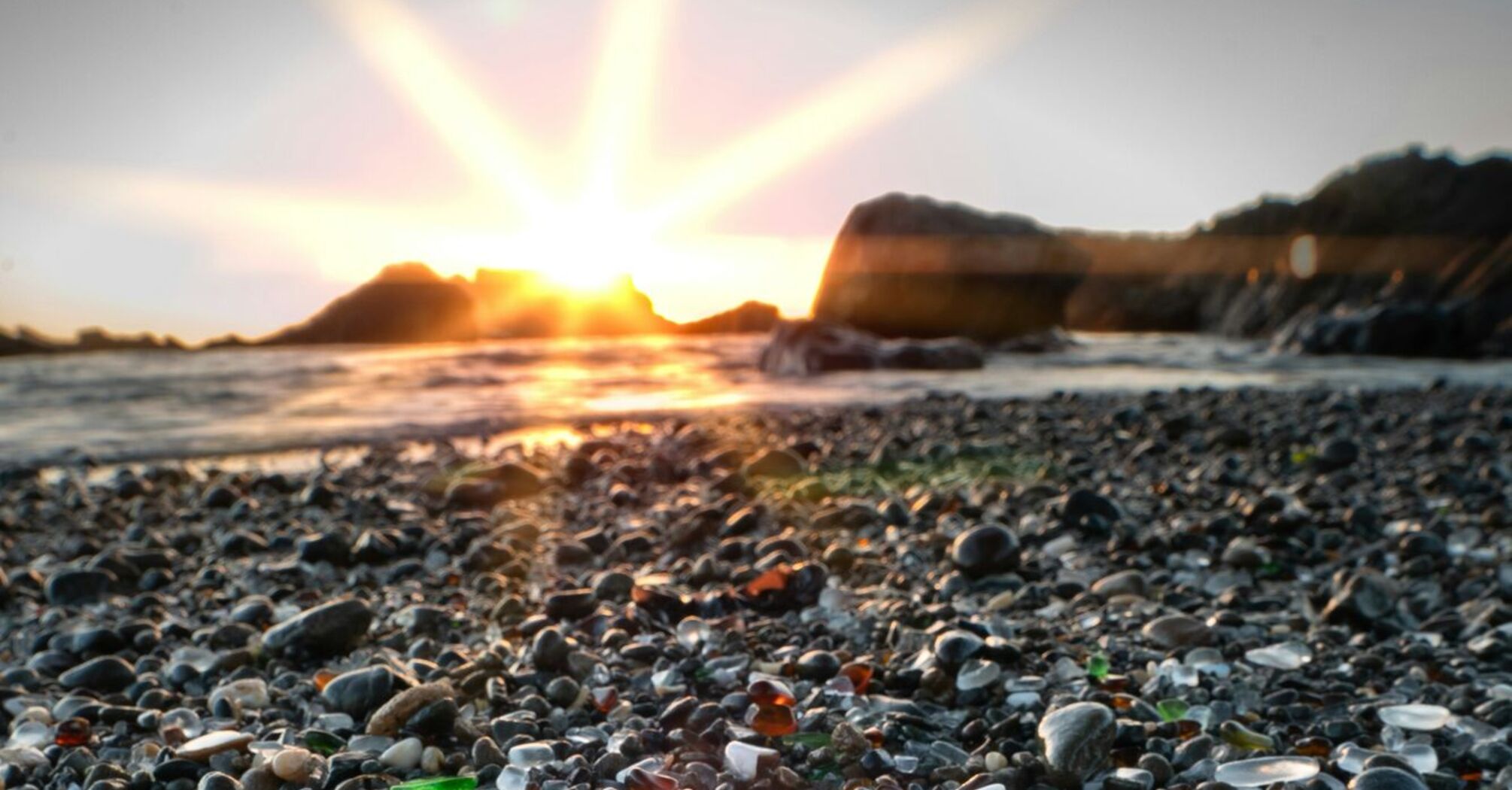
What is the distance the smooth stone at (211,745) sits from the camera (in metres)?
1.89

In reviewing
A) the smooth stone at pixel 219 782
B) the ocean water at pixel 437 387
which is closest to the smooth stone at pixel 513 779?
the smooth stone at pixel 219 782

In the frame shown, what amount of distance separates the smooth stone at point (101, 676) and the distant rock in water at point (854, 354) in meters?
13.3

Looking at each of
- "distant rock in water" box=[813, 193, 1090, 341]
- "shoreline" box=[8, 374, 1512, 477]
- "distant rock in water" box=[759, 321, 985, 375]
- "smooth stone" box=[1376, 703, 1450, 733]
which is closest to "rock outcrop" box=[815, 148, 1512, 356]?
"distant rock in water" box=[813, 193, 1090, 341]

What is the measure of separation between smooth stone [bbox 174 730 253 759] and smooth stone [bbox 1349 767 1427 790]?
212cm

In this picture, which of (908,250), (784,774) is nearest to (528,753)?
(784,774)

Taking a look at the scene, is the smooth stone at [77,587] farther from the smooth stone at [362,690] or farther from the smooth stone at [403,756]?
the smooth stone at [403,756]

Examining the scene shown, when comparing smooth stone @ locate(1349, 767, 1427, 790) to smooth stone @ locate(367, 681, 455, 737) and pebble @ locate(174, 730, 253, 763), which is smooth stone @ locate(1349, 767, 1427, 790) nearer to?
smooth stone @ locate(367, 681, 455, 737)

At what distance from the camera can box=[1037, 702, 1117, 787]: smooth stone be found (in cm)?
179

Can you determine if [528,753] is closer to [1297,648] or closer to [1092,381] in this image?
[1297,648]

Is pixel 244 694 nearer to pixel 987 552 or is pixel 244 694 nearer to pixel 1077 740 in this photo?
pixel 1077 740

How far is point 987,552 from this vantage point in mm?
3094

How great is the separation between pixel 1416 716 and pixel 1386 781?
0.43 meters

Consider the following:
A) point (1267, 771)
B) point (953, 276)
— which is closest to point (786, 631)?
point (1267, 771)

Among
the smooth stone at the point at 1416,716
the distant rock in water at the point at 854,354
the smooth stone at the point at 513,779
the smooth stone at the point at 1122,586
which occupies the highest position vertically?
the distant rock in water at the point at 854,354
